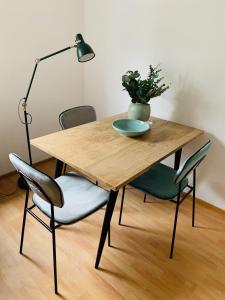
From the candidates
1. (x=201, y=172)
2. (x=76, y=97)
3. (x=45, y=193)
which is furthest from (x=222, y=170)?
(x=76, y=97)

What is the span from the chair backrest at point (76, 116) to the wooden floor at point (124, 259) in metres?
0.80

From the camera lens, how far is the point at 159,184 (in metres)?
1.86

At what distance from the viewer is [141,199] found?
2.45m

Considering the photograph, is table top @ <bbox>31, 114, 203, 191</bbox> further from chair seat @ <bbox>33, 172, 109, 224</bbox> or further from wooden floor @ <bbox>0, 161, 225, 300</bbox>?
wooden floor @ <bbox>0, 161, 225, 300</bbox>

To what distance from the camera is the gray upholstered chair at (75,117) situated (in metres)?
2.12

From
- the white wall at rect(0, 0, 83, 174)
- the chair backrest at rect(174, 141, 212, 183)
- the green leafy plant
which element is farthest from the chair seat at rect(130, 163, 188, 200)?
the white wall at rect(0, 0, 83, 174)

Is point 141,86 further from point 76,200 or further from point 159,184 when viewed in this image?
point 76,200

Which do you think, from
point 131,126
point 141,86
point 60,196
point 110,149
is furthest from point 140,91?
point 60,196

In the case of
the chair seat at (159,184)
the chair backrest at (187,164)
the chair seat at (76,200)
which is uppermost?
the chair backrest at (187,164)

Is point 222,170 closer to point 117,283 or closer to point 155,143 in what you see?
point 155,143

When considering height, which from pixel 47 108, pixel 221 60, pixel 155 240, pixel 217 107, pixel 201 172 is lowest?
Result: pixel 155 240

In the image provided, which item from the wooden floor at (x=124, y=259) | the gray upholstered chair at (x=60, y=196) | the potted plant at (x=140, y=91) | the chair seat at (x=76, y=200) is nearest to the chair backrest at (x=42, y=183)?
the gray upholstered chair at (x=60, y=196)

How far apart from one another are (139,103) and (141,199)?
2.97ft

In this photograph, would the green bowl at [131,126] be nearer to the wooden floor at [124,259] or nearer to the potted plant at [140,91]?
the potted plant at [140,91]
